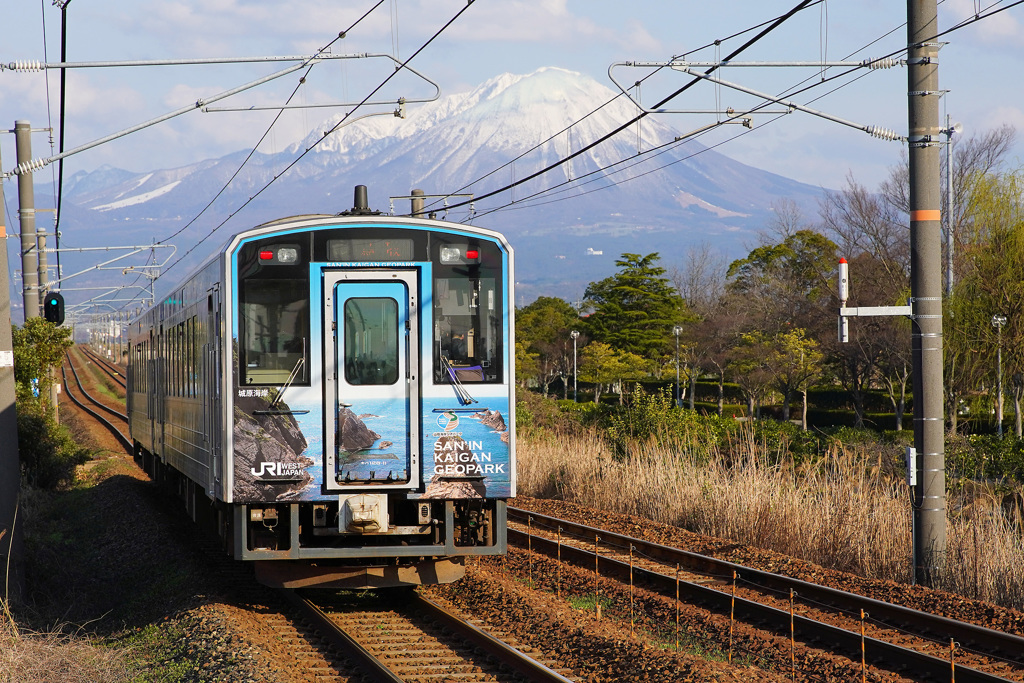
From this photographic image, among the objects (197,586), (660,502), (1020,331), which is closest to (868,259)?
(1020,331)

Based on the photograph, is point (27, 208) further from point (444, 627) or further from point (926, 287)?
point (926, 287)

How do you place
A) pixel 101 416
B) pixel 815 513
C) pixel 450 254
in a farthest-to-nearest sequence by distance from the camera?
pixel 101 416 < pixel 815 513 < pixel 450 254

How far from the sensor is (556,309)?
7931 centimetres

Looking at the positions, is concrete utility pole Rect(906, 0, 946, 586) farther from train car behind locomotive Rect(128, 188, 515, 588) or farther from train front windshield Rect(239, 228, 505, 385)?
train front windshield Rect(239, 228, 505, 385)

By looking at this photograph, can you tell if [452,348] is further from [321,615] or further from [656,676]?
[656,676]

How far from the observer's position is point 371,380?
9125 mm

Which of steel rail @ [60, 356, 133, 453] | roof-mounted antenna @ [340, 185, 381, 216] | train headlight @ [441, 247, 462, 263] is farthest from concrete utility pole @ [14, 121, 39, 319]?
train headlight @ [441, 247, 462, 263]

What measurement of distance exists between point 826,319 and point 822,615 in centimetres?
4277

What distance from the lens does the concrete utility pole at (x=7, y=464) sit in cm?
1052

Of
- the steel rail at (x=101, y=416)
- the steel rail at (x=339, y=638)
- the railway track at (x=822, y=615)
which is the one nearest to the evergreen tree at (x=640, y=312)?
the steel rail at (x=101, y=416)

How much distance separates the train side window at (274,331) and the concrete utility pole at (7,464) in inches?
123

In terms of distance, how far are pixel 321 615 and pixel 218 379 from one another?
2156mm

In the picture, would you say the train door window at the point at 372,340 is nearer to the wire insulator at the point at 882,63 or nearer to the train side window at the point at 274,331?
the train side window at the point at 274,331

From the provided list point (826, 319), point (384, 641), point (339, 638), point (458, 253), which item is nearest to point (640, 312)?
point (826, 319)
